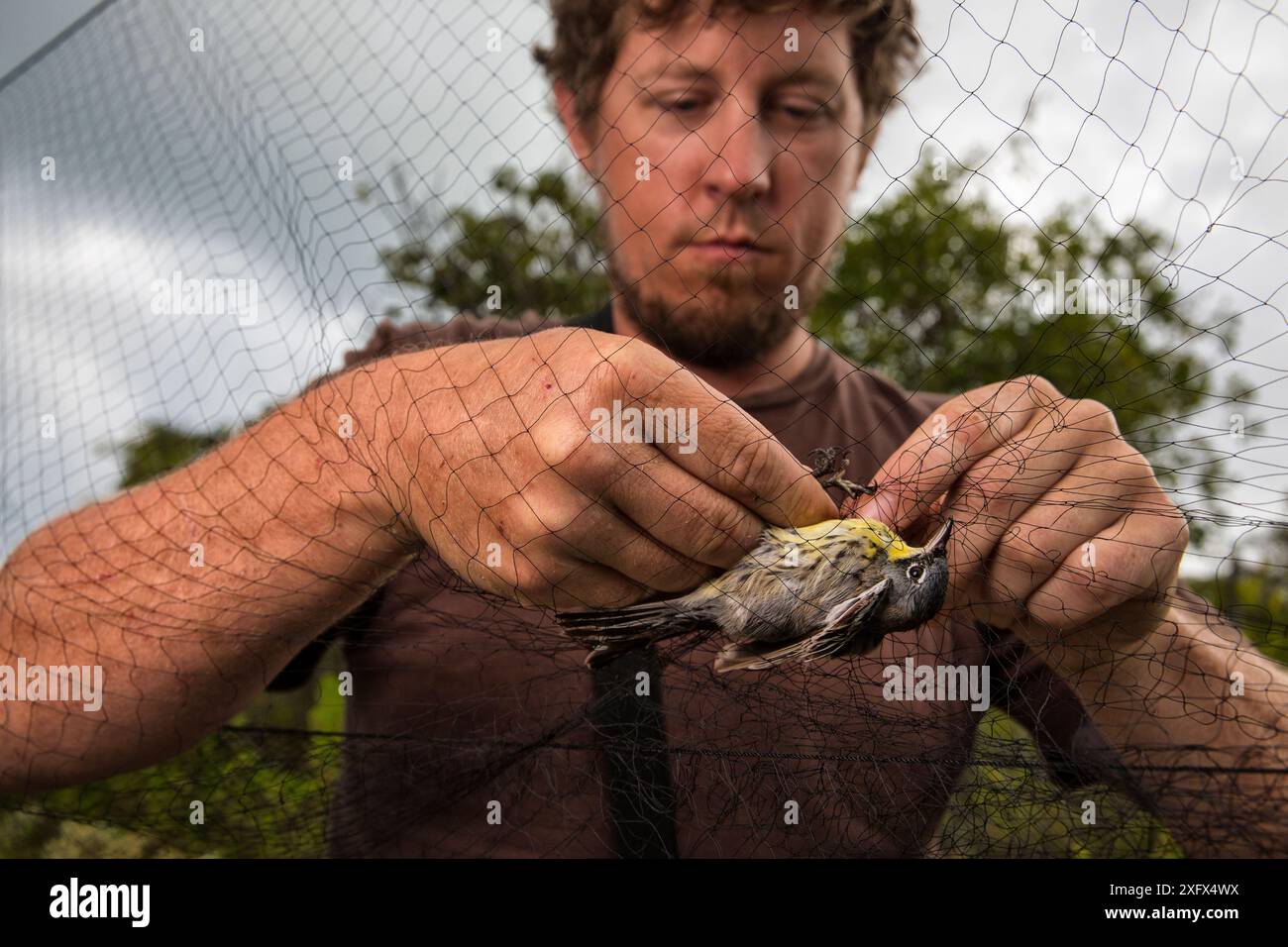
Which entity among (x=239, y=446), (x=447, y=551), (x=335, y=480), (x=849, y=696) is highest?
(x=239, y=446)

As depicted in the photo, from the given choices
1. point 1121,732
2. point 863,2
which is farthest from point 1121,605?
point 863,2

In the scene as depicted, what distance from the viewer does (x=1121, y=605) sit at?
135 cm

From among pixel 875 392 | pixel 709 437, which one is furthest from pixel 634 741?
pixel 875 392

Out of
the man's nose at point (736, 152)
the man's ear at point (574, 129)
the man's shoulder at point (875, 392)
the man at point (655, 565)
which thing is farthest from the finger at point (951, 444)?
the man's shoulder at point (875, 392)

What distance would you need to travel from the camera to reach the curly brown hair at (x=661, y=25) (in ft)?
5.33

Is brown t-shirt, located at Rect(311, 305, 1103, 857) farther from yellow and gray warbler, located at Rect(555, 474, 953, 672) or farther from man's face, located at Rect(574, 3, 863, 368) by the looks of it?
man's face, located at Rect(574, 3, 863, 368)

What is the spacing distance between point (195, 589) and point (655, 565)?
851 millimetres

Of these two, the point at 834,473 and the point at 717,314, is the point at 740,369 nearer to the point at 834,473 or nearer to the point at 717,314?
the point at 717,314

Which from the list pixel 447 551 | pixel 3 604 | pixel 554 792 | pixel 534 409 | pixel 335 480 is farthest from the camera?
pixel 3 604

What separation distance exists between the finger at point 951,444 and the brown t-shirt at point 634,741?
243 mm

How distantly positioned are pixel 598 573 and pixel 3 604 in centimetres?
124

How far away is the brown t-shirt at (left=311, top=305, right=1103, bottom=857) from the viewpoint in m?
1.39

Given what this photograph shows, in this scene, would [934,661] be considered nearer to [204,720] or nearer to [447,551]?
[447,551]

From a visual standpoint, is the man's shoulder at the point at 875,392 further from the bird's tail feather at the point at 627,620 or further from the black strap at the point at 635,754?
the bird's tail feather at the point at 627,620
